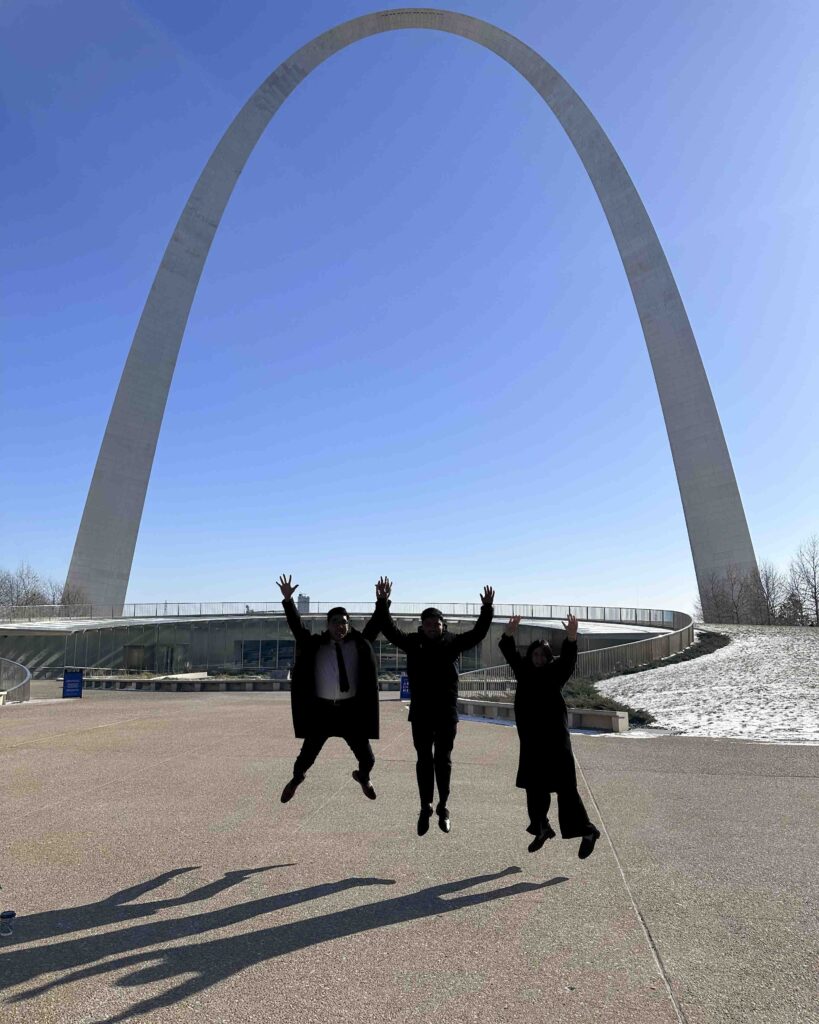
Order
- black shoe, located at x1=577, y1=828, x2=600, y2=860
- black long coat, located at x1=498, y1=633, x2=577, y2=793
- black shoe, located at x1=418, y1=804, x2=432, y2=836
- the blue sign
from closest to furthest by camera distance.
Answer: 1. black shoe, located at x1=577, y1=828, x2=600, y2=860
2. black long coat, located at x1=498, y1=633, x2=577, y2=793
3. black shoe, located at x1=418, y1=804, x2=432, y2=836
4. the blue sign

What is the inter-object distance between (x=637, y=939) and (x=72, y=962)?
2710mm

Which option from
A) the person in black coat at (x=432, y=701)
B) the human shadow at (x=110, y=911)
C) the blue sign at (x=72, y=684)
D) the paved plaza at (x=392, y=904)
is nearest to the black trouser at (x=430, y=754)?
the person in black coat at (x=432, y=701)

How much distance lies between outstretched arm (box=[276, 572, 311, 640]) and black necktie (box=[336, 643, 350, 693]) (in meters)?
0.29

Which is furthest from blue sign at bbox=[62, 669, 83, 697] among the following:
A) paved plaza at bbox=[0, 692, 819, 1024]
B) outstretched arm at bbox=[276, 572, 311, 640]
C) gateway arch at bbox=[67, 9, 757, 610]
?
gateway arch at bbox=[67, 9, 757, 610]

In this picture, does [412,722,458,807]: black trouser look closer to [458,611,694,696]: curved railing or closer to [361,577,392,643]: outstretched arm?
[361,577,392,643]: outstretched arm

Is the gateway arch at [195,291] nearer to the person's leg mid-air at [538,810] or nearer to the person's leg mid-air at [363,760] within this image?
the person's leg mid-air at [538,810]

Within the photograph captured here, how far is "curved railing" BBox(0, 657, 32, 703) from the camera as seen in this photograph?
2080cm

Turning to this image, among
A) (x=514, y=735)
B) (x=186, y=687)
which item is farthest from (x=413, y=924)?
(x=186, y=687)

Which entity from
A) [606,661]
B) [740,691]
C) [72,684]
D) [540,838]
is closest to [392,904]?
[540,838]

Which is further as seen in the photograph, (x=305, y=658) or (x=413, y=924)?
(x=305, y=658)

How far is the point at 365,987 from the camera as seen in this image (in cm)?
327

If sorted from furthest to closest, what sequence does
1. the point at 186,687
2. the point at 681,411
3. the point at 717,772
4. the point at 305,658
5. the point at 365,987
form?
the point at 681,411 → the point at 186,687 → the point at 717,772 → the point at 305,658 → the point at 365,987

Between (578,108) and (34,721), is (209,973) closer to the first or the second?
(34,721)

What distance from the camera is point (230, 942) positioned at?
3.72m
